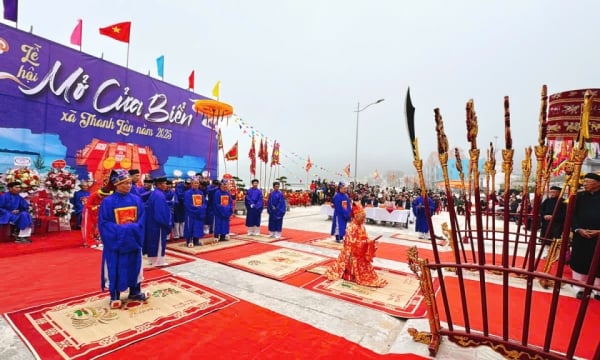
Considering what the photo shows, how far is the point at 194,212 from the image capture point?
671 cm

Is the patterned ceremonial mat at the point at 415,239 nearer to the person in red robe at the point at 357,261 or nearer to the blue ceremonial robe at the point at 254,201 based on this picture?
the blue ceremonial robe at the point at 254,201

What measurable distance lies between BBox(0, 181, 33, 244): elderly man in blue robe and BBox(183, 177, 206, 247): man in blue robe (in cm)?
352

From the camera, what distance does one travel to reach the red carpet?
9.42 ft

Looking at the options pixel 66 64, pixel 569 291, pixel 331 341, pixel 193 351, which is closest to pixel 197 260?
pixel 193 351

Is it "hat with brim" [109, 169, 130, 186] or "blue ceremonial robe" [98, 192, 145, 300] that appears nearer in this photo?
"blue ceremonial robe" [98, 192, 145, 300]

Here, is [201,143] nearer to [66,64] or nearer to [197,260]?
[66,64]

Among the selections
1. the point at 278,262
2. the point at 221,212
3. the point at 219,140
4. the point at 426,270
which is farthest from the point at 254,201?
the point at 219,140

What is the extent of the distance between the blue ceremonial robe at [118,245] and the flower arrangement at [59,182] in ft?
19.4

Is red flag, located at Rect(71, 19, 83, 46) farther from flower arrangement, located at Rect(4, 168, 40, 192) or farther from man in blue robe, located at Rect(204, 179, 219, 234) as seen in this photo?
man in blue robe, located at Rect(204, 179, 219, 234)

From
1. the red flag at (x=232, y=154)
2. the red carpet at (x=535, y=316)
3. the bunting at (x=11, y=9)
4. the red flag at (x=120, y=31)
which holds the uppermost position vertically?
the red flag at (x=120, y=31)

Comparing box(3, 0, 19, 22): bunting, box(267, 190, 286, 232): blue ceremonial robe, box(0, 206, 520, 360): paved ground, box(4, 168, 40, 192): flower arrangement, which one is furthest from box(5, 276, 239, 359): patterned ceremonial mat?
box(3, 0, 19, 22): bunting

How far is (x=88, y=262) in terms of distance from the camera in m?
5.16

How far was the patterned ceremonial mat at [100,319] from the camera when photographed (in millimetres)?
2492

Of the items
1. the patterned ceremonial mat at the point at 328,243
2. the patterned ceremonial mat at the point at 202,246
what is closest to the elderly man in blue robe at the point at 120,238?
the patterned ceremonial mat at the point at 202,246
